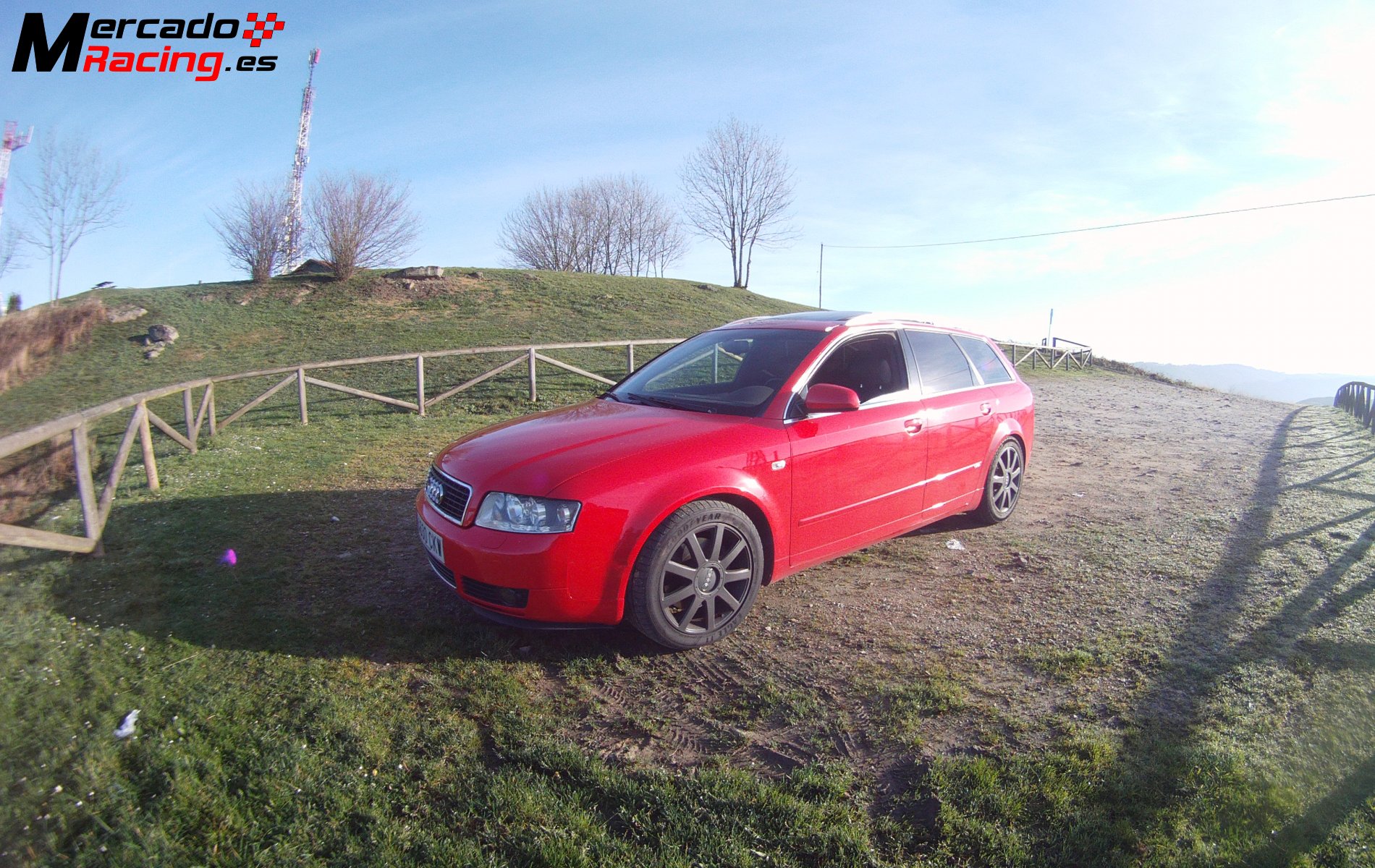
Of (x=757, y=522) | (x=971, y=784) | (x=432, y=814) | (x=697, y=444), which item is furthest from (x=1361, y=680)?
(x=432, y=814)

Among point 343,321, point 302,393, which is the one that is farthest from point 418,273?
point 302,393

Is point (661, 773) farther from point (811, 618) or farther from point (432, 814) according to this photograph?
point (811, 618)

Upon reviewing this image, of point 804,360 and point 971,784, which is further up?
point 804,360

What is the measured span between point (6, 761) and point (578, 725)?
2.06m

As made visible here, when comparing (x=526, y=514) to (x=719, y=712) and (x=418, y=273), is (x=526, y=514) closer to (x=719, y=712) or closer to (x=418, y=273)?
(x=719, y=712)

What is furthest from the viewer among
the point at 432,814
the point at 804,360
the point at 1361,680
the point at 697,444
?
the point at 804,360

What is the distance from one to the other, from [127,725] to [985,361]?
5.73 m

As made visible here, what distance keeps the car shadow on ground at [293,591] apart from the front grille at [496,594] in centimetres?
31

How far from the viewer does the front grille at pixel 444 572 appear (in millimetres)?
3619

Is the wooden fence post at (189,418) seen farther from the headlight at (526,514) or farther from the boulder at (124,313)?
the boulder at (124,313)

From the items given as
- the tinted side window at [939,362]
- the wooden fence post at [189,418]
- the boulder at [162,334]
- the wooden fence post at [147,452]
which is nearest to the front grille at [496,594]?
the tinted side window at [939,362]

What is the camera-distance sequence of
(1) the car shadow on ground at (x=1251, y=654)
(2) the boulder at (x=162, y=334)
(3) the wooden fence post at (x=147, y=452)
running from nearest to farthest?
(1) the car shadow on ground at (x=1251, y=654), (3) the wooden fence post at (x=147, y=452), (2) the boulder at (x=162, y=334)

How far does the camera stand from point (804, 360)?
4355 millimetres

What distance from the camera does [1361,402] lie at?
14711 mm
